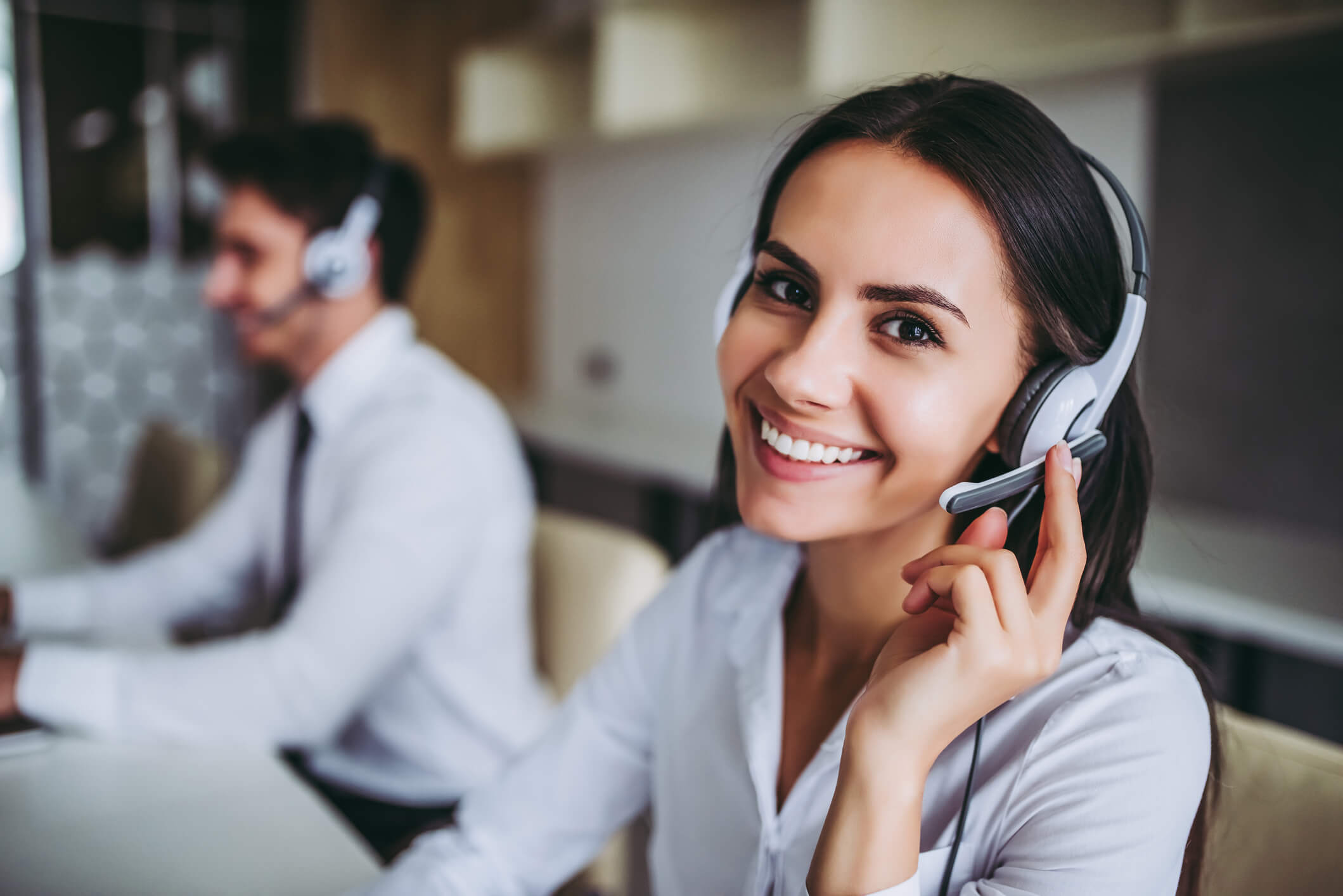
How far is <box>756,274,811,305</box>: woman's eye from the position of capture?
0.80m

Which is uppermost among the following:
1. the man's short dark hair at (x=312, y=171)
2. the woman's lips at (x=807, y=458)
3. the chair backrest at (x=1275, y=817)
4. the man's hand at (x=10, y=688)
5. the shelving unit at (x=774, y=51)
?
the shelving unit at (x=774, y=51)

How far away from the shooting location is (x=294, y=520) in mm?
1553

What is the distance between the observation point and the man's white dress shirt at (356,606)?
3.65 ft

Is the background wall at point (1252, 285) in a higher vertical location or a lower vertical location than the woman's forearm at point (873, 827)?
higher

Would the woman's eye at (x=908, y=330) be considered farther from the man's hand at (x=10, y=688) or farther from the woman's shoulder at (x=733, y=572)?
the man's hand at (x=10, y=688)

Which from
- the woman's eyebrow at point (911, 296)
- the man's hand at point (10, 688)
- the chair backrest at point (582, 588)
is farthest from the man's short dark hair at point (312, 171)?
the woman's eyebrow at point (911, 296)

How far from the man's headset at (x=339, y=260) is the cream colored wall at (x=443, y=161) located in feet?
6.73

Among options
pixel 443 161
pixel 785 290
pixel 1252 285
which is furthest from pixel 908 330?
pixel 443 161

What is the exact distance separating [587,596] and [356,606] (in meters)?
0.33

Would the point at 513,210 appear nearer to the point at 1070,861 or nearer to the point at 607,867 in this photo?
the point at 607,867

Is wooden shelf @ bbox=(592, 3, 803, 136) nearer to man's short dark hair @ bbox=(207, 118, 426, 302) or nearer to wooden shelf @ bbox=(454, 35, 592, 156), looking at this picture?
wooden shelf @ bbox=(454, 35, 592, 156)

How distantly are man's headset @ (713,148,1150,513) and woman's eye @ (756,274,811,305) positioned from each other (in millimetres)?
193

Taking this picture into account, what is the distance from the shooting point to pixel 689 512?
2844 millimetres

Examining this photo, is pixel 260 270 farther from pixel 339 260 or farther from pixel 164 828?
pixel 164 828
